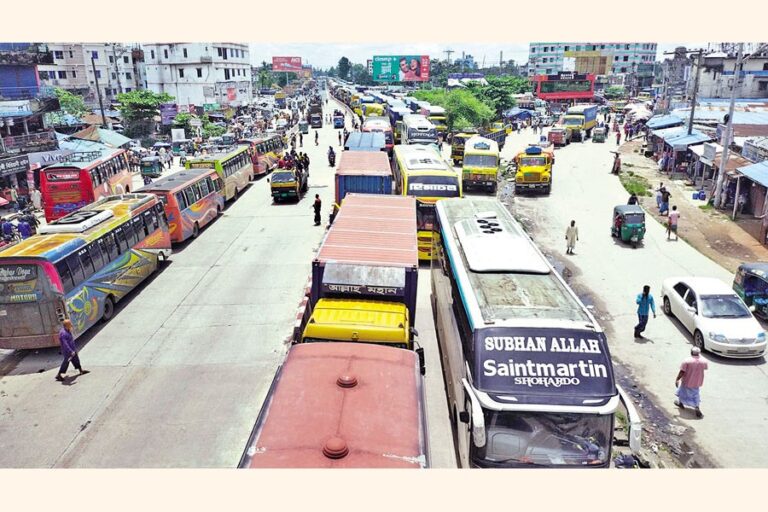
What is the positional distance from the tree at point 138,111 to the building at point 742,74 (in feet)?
171

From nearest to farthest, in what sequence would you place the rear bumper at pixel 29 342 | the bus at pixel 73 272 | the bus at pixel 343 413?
the bus at pixel 343 413, the bus at pixel 73 272, the rear bumper at pixel 29 342

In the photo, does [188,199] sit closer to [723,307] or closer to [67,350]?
[67,350]

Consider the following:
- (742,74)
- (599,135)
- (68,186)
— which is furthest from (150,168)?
(742,74)

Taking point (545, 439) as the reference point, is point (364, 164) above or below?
above

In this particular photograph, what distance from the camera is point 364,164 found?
2278 centimetres

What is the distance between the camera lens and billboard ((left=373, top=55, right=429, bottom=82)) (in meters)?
93.4

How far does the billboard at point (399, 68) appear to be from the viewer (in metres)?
93.4

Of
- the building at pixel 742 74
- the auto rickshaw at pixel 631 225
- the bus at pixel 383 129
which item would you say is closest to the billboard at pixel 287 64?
the building at pixel 742 74

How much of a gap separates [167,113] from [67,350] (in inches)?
1786

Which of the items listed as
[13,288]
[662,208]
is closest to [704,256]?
[662,208]

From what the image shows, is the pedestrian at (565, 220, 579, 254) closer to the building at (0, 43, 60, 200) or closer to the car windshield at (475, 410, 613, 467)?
the car windshield at (475, 410, 613, 467)

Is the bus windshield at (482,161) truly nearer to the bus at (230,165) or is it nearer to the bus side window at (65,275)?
the bus at (230,165)

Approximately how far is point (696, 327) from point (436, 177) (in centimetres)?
1017

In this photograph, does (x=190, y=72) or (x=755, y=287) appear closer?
(x=755, y=287)
